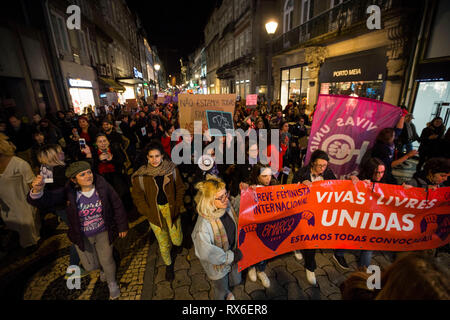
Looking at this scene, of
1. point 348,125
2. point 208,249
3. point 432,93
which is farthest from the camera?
point 432,93

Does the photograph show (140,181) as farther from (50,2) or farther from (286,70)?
(286,70)

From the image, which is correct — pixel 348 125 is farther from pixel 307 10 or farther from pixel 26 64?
pixel 26 64

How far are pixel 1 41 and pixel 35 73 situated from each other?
7.36 feet

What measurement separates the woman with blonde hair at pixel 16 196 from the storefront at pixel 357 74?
12.2 metres

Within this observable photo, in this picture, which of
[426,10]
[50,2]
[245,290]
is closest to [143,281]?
A: [245,290]

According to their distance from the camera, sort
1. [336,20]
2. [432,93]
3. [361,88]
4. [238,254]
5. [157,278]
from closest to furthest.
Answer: [238,254]
[157,278]
[432,93]
[361,88]
[336,20]

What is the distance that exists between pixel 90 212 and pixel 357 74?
1303 cm

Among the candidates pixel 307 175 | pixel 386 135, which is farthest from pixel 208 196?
pixel 386 135

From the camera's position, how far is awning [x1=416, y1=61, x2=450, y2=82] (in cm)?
698

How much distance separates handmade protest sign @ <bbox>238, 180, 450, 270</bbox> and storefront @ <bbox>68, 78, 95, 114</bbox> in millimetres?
14225

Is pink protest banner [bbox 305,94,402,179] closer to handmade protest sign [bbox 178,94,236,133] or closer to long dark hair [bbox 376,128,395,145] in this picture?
long dark hair [bbox 376,128,395,145]

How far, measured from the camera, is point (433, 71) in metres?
7.37

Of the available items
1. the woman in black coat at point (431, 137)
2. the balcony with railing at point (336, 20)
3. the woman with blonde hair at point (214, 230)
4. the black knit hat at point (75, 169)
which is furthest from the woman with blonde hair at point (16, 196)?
the balcony with railing at point (336, 20)

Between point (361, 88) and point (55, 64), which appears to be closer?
point (361, 88)
